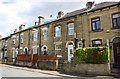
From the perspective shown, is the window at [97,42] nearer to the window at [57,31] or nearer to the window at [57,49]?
the window at [57,49]

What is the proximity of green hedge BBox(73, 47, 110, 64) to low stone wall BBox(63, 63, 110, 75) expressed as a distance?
0.38 meters

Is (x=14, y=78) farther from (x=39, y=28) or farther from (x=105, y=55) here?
(x=39, y=28)

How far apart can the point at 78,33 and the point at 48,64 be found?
5.50m

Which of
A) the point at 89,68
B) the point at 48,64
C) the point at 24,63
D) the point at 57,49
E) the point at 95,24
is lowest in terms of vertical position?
the point at 24,63

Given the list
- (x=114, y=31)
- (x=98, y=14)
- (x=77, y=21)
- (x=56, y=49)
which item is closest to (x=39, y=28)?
(x=56, y=49)

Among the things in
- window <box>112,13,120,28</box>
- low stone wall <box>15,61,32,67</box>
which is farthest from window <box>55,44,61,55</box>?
window <box>112,13,120,28</box>

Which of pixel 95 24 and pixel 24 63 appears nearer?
pixel 95 24

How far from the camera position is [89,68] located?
459 inches

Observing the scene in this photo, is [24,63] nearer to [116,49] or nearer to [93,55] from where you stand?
[93,55]

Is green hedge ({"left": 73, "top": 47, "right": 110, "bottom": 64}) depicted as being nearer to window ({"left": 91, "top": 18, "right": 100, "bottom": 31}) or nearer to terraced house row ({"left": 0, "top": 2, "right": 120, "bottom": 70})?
terraced house row ({"left": 0, "top": 2, "right": 120, "bottom": 70})

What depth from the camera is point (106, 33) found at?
47.7ft

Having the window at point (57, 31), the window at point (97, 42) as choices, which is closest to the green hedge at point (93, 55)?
the window at point (97, 42)

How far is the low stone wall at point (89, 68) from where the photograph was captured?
10.9 m

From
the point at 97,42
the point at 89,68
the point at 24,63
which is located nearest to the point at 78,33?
the point at 97,42
